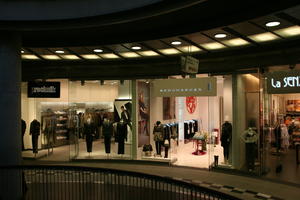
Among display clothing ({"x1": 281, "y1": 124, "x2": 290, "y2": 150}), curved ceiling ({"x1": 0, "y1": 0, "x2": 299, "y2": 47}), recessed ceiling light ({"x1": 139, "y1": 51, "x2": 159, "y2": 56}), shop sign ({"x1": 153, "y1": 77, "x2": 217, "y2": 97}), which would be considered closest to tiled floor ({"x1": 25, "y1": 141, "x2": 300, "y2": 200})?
display clothing ({"x1": 281, "y1": 124, "x2": 290, "y2": 150})

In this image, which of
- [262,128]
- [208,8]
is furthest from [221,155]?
[208,8]

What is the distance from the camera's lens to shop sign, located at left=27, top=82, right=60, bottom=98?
30.0 ft

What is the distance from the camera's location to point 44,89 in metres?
9.19

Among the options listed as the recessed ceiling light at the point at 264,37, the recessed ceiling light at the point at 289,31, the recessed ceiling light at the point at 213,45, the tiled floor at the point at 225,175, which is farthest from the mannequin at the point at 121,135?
the recessed ceiling light at the point at 289,31

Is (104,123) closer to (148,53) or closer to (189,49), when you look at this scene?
(148,53)

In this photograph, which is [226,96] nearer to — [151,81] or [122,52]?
[151,81]

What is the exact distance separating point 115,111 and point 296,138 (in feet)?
23.3

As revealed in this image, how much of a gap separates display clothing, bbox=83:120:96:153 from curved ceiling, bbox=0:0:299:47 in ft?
12.1

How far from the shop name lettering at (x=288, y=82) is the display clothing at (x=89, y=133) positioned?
6.76 m

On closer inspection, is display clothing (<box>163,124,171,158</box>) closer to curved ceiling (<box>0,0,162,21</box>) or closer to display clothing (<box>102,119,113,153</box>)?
display clothing (<box>102,119,113,153</box>)

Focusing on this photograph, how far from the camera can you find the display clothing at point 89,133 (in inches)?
415

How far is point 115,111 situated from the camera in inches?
417

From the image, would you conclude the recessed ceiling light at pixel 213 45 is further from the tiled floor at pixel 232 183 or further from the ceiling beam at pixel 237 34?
the tiled floor at pixel 232 183

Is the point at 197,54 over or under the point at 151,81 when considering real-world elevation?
over
